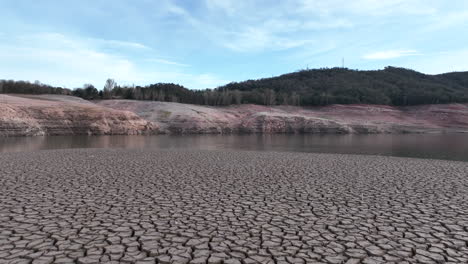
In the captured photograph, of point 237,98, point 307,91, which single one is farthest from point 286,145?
point 307,91

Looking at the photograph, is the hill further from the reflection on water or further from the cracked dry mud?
the cracked dry mud

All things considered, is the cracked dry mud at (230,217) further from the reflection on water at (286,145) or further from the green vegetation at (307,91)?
the green vegetation at (307,91)

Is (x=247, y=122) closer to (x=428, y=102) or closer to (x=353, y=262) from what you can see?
(x=428, y=102)

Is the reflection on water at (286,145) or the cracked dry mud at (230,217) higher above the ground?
the cracked dry mud at (230,217)

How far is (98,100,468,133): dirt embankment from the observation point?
230 ft

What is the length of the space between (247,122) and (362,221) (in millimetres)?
66362

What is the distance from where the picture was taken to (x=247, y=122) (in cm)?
7488

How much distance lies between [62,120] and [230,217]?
56.3 meters

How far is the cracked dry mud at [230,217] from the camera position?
6.54m

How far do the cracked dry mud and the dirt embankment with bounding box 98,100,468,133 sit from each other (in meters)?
53.6

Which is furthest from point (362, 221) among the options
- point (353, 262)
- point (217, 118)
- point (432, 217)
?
point (217, 118)

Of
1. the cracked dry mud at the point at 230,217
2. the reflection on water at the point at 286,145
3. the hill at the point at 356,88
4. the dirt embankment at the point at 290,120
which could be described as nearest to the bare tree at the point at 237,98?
the hill at the point at 356,88

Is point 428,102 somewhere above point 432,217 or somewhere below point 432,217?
above

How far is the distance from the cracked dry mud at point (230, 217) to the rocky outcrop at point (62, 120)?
4034 cm
